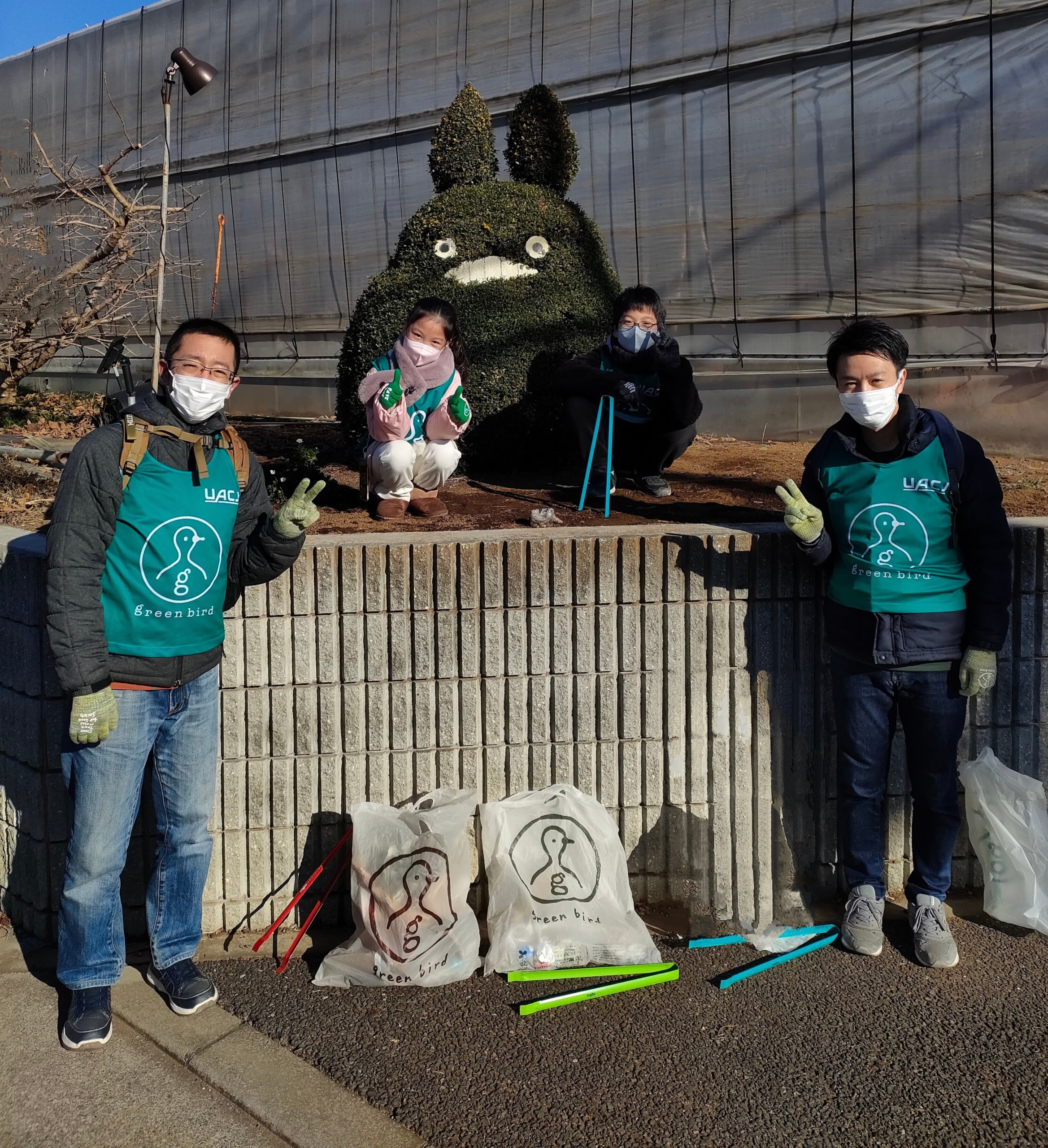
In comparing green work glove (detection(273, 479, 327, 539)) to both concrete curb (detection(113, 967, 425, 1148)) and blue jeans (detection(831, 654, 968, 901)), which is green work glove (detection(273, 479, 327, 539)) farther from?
blue jeans (detection(831, 654, 968, 901))

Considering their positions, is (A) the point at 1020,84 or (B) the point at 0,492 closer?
(B) the point at 0,492

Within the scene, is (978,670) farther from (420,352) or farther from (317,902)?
(420,352)

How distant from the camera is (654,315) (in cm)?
483

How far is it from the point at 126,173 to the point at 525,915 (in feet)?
49.6

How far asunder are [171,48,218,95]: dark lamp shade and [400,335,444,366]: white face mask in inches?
117

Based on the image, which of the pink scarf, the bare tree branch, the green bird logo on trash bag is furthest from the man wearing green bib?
the bare tree branch

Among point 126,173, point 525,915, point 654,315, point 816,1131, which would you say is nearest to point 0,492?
point 654,315

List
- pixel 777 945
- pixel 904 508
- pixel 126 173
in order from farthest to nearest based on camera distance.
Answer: pixel 126 173 → pixel 777 945 → pixel 904 508

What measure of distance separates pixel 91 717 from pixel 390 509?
2099mm

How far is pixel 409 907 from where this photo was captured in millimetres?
3074

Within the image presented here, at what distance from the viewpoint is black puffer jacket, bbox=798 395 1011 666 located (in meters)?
2.99

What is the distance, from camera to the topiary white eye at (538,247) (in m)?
5.77

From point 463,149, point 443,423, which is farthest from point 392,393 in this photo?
point 463,149

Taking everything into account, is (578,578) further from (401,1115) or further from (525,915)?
(401,1115)
